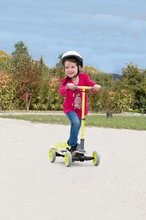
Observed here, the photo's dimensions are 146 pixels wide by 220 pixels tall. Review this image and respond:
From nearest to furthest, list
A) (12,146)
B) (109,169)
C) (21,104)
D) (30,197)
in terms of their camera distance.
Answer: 1. (30,197)
2. (109,169)
3. (12,146)
4. (21,104)

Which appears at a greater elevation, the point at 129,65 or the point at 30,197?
the point at 129,65

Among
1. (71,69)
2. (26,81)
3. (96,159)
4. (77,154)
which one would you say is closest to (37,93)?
(26,81)

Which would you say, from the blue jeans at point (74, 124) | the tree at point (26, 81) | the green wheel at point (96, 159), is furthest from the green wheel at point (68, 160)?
the tree at point (26, 81)

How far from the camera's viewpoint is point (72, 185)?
6203 mm

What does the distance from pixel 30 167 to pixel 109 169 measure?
110cm

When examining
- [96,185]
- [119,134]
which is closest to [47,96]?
[119,134]

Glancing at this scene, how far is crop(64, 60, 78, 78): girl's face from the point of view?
8344 millimetres

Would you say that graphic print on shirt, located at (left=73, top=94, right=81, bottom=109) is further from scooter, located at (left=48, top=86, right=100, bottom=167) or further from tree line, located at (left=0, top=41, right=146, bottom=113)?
tree line, located at (left=0, top=41, right=146, bottom=113)

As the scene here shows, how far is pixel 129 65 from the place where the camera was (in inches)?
1460

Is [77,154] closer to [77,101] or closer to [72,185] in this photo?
[77,101]

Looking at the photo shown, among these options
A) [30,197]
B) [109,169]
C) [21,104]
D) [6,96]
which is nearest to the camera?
[30,197]

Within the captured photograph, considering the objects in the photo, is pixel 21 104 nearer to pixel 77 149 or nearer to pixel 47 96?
pixel 47 96

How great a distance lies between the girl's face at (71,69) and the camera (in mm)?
8344

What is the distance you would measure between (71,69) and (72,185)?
2602 mm
